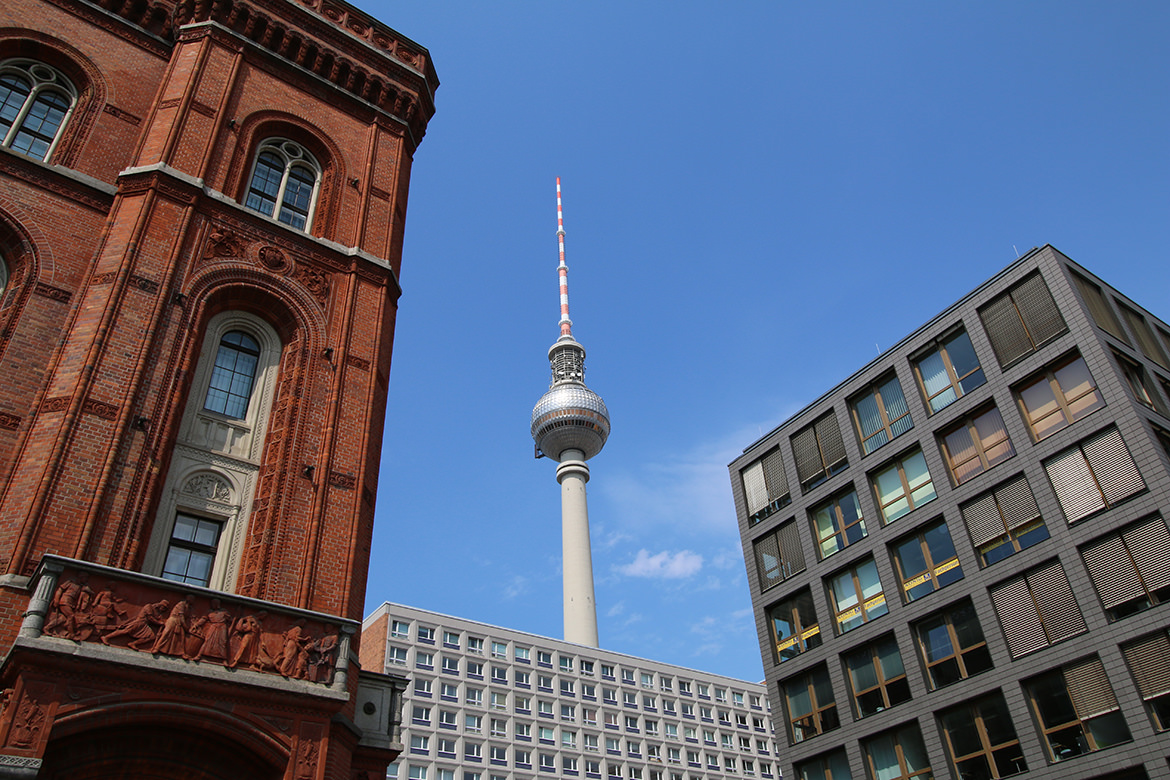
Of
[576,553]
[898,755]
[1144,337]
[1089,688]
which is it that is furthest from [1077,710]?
[576,553]

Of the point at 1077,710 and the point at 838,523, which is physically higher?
the point at 838,523

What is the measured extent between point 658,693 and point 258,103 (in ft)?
258

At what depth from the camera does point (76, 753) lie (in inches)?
503

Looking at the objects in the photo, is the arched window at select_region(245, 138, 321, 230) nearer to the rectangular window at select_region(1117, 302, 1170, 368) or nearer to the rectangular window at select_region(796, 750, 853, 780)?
the rectangular window at select_region(796, 750, 853, 780)

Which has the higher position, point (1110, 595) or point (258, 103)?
point (258, 103)

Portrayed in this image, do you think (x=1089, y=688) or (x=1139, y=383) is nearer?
(x=1089, y=688)

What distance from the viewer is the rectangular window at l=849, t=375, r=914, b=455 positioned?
34594 mm

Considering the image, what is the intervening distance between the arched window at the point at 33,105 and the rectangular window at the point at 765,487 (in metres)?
29.5

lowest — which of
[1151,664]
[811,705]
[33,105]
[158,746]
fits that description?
[158,746]

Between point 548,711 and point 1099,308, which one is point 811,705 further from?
point 548,711

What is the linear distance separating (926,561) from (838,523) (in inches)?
180

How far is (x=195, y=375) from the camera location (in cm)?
1861

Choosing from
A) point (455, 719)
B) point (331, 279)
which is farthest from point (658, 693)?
point (331, 279)

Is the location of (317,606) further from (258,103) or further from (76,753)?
(258,103)
